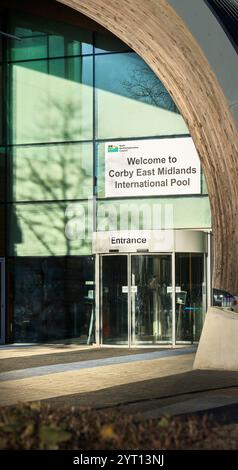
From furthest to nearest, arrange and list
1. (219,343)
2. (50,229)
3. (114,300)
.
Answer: (50,229) < (114,300) < (219,343)

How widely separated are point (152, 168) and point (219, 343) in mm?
8734

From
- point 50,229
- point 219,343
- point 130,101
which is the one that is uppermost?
point 130,101

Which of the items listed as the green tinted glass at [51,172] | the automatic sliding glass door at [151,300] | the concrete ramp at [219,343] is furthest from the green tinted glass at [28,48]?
the concrete ramp at [219,343]

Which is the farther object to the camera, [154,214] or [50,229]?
[50,229]

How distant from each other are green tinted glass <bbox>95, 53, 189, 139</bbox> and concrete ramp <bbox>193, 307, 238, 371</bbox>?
8.50m

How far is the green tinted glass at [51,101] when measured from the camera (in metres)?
26.0

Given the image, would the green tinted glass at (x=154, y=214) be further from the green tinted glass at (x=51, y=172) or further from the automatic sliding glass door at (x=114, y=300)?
the automatic sliding glass door at (x=114, y=300)

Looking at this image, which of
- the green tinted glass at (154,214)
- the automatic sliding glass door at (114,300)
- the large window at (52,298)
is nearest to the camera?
the green tinted glass at (154,214)

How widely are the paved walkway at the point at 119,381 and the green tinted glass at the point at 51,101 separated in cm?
649

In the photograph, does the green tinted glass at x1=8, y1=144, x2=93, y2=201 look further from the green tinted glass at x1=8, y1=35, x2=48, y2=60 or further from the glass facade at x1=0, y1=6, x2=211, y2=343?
the green tinted glass at x1=8, y1=35, x2=48, y2=60

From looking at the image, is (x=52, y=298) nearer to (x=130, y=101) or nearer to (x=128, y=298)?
(x=128, y=298)

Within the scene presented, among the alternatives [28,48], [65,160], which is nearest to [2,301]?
[65,160]

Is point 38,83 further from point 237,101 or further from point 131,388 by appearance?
point 131,388

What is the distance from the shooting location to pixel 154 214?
82.6ft
